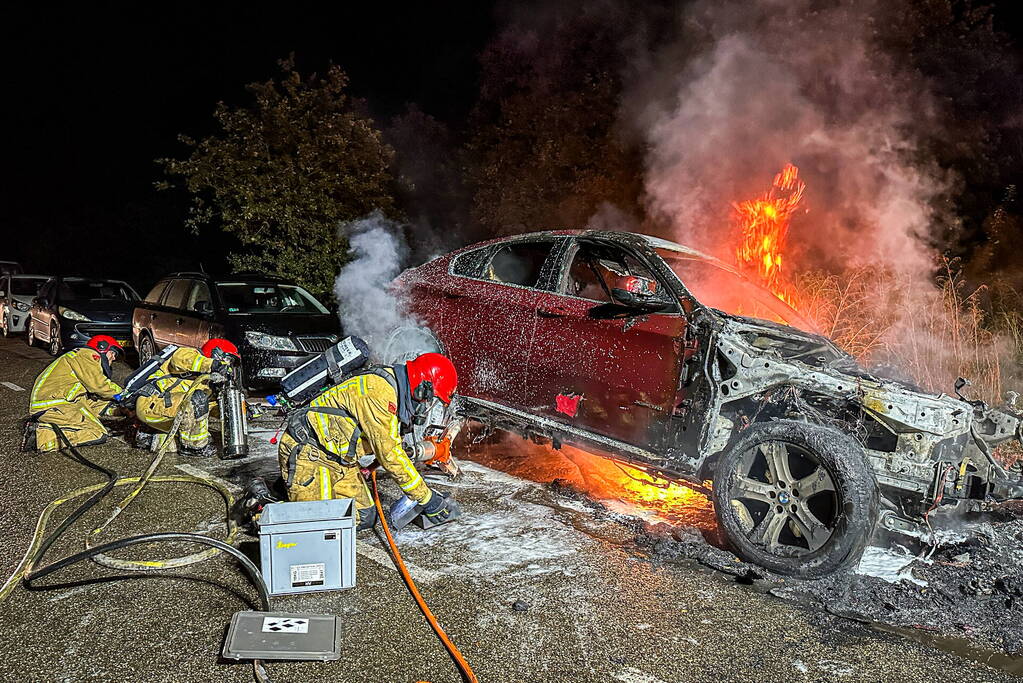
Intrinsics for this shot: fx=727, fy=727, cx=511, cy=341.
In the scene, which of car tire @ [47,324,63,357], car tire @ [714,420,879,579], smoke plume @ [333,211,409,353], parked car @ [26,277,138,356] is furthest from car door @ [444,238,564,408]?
car tire @ [47,324,63,357]

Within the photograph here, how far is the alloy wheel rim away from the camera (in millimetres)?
3770

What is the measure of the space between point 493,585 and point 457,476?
1826 millimetres

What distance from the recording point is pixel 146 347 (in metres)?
9.84

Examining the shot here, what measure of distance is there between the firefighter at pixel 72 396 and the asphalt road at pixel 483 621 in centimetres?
170

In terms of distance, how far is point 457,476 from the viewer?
213 inches

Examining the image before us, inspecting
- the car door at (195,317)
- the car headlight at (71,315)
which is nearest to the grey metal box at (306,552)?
the car door at (195,317)

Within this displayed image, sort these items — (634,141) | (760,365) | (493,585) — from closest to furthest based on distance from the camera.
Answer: (493,585)
(760,365)
(634,141)

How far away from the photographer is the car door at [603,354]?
4.29 meters

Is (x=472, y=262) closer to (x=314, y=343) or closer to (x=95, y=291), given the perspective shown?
(x=314, y=343)

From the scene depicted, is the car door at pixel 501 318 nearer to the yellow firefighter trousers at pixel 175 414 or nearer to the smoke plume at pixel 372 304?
the smoke plume at pixel 372 304

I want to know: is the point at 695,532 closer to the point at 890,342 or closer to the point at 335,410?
the point at 335,410

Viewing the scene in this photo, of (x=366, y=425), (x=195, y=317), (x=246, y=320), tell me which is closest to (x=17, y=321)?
(x=195, y=317)

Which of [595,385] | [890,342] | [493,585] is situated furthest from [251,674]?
[890,342]

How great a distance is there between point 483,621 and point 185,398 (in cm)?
372
